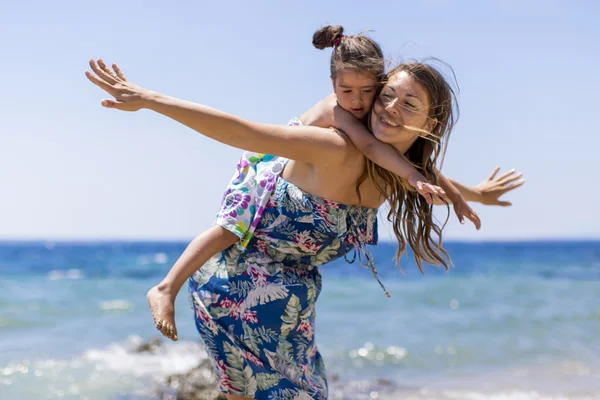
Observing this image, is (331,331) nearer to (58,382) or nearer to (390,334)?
(390,334)

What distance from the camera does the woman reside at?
2.75 m

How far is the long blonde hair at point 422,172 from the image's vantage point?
280 cm

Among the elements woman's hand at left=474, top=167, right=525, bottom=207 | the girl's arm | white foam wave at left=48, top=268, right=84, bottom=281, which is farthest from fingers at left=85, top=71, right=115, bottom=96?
white foam wave at left=48, top=268, right=84, bottom=281

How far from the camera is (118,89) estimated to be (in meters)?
2.52

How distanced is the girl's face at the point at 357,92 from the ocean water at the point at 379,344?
4685 mm

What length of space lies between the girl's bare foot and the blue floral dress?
0.57ft

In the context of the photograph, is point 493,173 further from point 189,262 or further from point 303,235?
point 189,262

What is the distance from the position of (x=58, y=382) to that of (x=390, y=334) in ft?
16.8

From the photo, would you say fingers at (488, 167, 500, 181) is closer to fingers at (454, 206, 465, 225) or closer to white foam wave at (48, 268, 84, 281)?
fingers at (454, 206, 465, 225)

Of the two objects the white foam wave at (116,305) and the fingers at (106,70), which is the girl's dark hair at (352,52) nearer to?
the fingers at (106,70)

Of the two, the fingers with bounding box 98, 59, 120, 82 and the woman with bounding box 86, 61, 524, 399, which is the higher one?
the fingers with bounding box 98, 59, 120, 82

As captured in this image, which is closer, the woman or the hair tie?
the woman

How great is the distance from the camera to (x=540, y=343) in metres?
9.98

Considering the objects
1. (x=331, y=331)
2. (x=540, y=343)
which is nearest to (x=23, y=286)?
(x=331, y=331)
